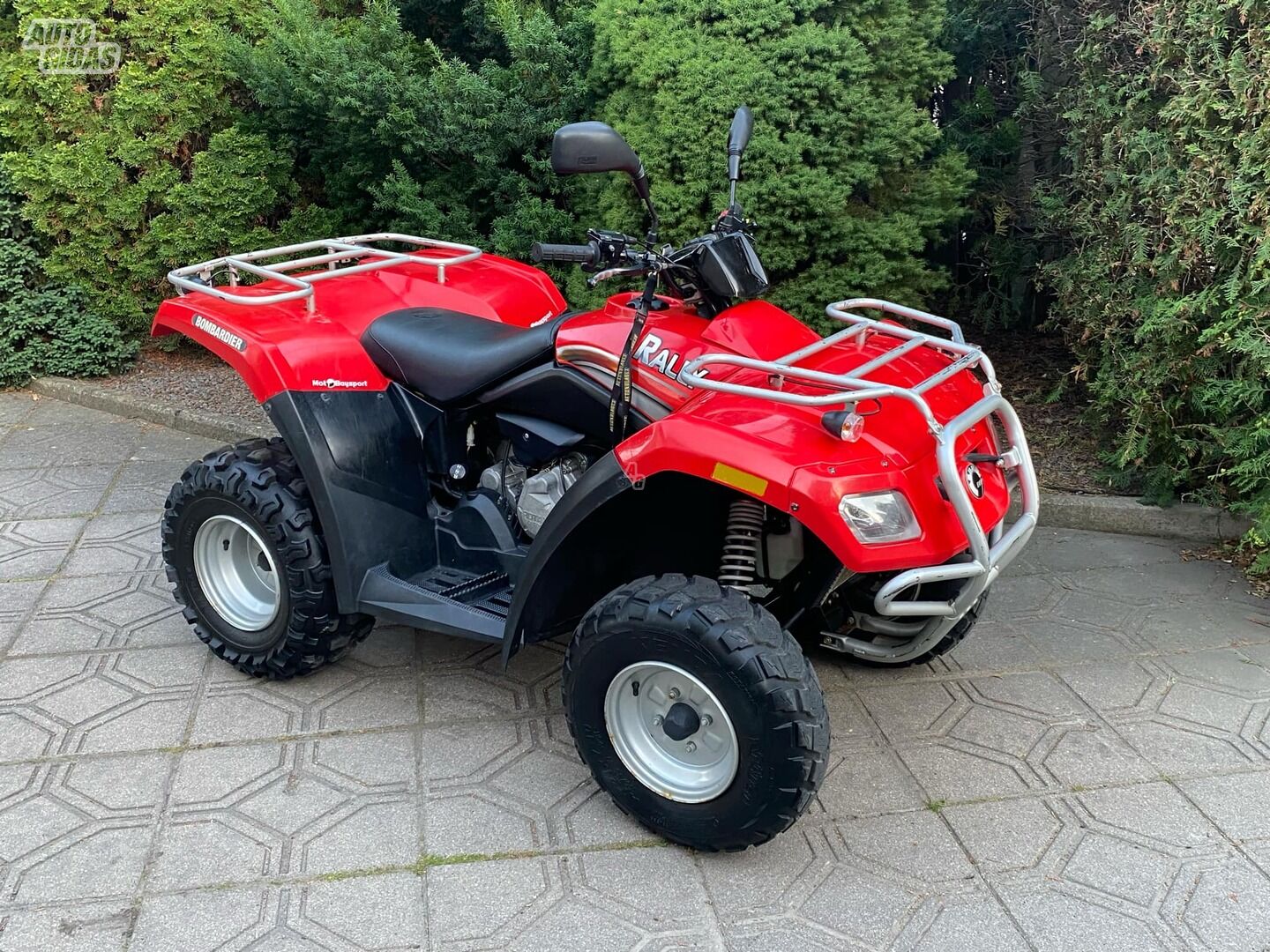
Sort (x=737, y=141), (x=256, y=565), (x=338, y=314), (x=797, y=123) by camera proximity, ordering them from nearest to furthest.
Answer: (x=737, y=141)
(x=338, y=314)
(x=256, y=565)
(x=797, y=123)

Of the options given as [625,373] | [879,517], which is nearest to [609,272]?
[625,373]

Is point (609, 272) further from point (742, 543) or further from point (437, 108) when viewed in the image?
point (437, 108)

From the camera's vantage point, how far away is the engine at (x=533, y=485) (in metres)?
3.52

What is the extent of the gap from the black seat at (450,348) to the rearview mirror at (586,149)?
73cm

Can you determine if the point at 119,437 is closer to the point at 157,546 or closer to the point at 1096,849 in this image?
the point at 157,546

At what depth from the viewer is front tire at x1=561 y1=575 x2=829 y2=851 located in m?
2.75

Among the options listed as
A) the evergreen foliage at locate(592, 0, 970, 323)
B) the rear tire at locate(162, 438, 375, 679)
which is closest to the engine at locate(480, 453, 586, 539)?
the rear tire at locate(162, 438, 375, 679)

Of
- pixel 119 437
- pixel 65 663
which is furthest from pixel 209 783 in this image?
pixel 119 437

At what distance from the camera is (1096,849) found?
9.98 ft

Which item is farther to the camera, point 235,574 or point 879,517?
point 235,574

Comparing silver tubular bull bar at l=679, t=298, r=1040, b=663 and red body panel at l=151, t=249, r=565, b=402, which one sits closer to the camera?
silver tubular bull bar at l=679, t=298, r=1040, b=663

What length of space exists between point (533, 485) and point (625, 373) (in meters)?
0.58

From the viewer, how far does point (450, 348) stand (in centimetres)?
357

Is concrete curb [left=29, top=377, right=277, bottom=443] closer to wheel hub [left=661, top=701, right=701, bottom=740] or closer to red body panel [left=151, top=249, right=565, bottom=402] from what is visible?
red body panel [left=151, top=249, right=565, bottom=402]
